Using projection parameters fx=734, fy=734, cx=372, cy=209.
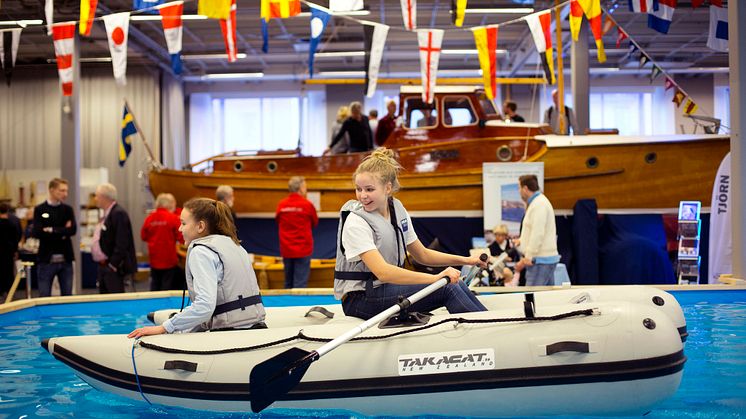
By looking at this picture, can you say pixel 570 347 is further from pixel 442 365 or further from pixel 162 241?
pixel 162 241

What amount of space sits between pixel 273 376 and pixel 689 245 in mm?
6293

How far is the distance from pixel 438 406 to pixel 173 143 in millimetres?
16055

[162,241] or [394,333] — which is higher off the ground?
[162,241]

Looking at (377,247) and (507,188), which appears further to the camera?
(507,188)

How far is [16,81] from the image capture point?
1766 cm

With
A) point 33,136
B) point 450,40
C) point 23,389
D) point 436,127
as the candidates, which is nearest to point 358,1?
point 436,127

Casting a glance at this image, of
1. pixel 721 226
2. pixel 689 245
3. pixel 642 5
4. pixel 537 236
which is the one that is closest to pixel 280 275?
pixel 537 236

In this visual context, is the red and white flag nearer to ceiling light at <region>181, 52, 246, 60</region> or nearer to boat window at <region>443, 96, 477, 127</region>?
→ boat window at <region>443, 96, 477, 127</region>

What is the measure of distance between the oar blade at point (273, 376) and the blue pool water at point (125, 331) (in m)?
0.30

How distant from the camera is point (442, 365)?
10.2ft

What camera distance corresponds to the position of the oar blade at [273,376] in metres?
3.00

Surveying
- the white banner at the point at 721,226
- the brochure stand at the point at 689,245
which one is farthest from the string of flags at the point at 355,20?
the brochure stand at the point at 689,245

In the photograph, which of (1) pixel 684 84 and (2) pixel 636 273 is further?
(1) pixel 684 84

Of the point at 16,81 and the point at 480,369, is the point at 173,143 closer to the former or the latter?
the point at 16,81
